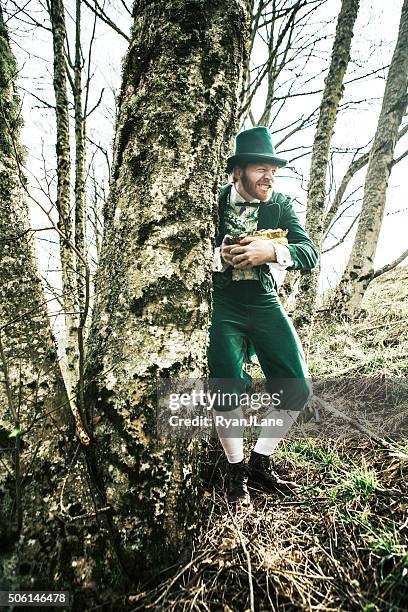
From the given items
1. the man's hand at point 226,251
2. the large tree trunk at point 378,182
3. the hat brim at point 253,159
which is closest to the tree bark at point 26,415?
the man's hand at point 226,251

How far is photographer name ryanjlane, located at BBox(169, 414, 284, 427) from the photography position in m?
1.05

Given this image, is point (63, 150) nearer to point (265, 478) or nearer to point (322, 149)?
point (322, 149)

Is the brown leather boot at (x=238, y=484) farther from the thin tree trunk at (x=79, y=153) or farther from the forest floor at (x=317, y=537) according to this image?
the thin tree trunk at (x=79, y=153)

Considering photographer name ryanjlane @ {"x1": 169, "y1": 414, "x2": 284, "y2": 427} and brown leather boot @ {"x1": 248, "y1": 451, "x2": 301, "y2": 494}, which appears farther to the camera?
brown leather boot @ {"x1": 248, "y1": 451, "x2": 301, "y2": 494}

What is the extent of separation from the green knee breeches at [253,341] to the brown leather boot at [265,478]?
31 cm

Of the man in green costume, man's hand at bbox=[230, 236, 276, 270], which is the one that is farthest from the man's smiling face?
man's hand at bbox=[230, 236, 276, 270]

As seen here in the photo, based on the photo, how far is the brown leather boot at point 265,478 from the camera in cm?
152

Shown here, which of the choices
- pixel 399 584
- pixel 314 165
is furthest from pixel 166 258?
pixel 314 165

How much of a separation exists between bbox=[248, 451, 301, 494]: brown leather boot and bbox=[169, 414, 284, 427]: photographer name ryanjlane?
6.9 inches

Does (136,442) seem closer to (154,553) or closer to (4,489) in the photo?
(154,553)

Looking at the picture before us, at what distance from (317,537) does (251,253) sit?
121cm

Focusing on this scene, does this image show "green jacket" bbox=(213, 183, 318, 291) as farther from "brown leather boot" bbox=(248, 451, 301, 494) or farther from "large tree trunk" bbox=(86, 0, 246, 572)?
"brown leather boot" bbox=(248, 451, 301, 494)

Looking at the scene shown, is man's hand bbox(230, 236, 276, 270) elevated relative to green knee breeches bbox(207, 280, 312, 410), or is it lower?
elevated

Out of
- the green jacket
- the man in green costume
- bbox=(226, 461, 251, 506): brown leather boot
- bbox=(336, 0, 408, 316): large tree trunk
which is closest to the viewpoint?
bbox=(226, 461, 251, 506): brown leather boot
